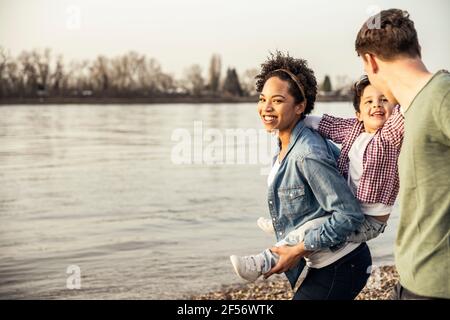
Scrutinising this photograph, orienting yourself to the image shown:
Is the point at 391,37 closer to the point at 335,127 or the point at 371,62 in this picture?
the point at 371,62

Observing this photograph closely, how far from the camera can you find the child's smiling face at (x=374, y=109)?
296 cm

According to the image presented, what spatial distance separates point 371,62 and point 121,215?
60.2ft

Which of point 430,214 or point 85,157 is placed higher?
point 430,214

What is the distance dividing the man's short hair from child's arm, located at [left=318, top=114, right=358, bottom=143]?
0.60m

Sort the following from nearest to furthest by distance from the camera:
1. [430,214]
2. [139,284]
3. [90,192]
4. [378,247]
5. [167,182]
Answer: [430,214], [139,284], [378,247], [90,192], [167,182]

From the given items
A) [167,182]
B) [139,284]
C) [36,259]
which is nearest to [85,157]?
[167,182]

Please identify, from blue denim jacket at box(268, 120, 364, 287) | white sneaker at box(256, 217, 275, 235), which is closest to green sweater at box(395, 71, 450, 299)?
blue denim jacket at box(268, 120, 364, 287)

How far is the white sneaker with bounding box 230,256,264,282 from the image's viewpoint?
292 centimetres

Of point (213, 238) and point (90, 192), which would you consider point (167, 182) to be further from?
point (213, 238)

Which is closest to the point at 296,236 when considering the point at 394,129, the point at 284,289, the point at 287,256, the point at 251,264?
the point at 287,256

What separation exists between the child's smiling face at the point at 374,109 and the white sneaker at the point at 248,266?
0.70 meters

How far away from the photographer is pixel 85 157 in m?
30.2

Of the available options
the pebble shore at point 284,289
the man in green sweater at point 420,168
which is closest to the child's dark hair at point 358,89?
the man in green sweater at point 420,168
